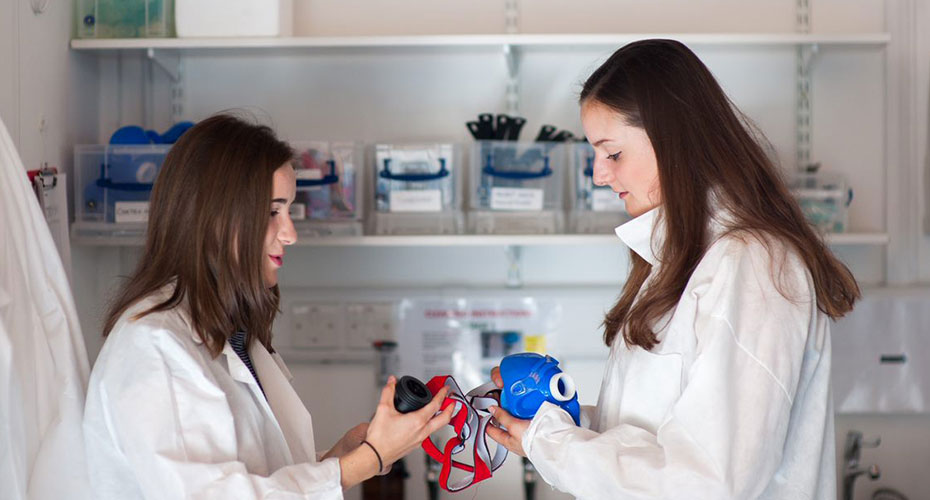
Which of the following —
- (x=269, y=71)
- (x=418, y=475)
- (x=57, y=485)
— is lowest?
(x=418, y=475)

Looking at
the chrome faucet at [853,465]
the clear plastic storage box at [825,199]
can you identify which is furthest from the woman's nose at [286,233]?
the chrome faucet at [853,465]

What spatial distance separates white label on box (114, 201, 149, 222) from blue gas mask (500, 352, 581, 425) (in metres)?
1.07

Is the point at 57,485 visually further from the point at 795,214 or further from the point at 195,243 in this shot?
the point at 795,214

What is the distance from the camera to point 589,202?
215cm

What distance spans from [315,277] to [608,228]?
0.81 meters

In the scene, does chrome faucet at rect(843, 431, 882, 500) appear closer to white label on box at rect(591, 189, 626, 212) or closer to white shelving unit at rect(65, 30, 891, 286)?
white shelving unit at rect(65, 30, 891, 286)

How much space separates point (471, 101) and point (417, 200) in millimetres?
408

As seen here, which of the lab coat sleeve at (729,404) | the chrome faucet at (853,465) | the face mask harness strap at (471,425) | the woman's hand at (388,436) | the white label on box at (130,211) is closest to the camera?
the lab coat sleeve at (729,404)

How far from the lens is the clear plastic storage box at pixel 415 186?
6.97 feet

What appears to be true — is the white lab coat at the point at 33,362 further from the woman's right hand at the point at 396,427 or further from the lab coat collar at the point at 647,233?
the lab coat collar at the point at 647,233

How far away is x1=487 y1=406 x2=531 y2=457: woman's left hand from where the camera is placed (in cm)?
140

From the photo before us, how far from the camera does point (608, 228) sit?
85.5 inches

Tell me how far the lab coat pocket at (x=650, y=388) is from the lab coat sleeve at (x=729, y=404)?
43mm

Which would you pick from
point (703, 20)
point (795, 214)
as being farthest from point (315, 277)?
point (795, 214)
